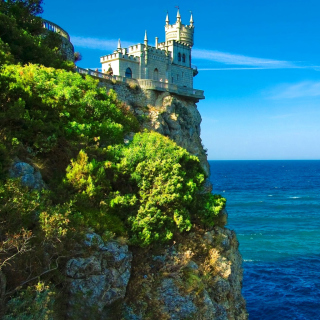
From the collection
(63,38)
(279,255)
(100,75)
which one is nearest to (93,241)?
(100,75)

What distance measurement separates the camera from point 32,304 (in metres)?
10.6

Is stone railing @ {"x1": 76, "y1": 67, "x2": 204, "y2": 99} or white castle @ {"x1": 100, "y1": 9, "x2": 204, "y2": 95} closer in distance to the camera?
stone railing @ {"x1": 76, "y1": 67, "x2": 204, "y2": 99}

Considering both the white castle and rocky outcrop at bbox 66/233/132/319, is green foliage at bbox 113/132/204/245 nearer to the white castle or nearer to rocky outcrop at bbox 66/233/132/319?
rocky outcrop at bbox 66/233/132/319

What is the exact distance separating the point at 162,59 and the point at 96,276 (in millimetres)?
29734

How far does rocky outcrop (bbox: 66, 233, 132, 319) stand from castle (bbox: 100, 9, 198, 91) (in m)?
21.5

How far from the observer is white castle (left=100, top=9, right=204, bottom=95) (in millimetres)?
35594

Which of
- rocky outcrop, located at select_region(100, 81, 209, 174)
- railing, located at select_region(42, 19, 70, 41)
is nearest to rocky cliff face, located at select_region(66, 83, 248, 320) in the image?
rocky outcrop, located at select_region(100, 81, 209, 174)

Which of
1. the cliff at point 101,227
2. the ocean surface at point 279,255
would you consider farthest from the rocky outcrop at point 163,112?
the ocean surface at point 279,255

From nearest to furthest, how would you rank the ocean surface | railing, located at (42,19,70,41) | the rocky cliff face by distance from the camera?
the rocky cliff face, railing, located at (42,19,70,41), the ocean surface

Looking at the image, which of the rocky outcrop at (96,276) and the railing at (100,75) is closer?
the rocky outcrop at (96,276)

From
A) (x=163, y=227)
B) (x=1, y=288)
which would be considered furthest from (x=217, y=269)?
(x=1, y=288)

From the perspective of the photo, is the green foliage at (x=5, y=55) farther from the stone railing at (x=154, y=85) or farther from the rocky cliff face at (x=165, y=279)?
the rocky cliff face at (x=165, y=279)

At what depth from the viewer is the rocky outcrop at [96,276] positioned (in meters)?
12.5

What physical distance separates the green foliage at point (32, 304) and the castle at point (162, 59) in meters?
24.0
